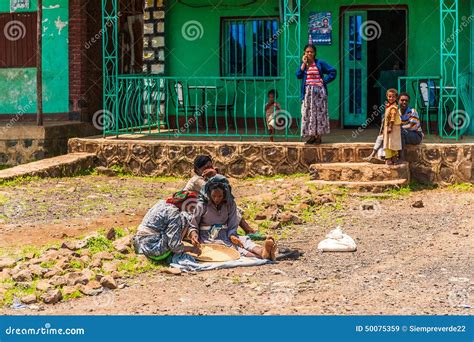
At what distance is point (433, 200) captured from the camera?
12.7 m

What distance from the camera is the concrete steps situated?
42.4 feet

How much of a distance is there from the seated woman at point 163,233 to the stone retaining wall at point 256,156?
5.21 m

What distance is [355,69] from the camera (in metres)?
16.5

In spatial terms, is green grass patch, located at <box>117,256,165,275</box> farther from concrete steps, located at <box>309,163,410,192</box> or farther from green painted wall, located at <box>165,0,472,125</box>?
green painted wall, located at <box>165,0,472,125</box>

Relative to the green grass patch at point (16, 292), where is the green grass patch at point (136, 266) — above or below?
above

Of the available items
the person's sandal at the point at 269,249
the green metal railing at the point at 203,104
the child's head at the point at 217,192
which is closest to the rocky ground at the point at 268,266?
the person's sandal at the point at 269,249

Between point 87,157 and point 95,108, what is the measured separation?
7.88 ft

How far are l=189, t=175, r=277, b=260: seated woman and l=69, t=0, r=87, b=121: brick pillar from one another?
27.1 feet

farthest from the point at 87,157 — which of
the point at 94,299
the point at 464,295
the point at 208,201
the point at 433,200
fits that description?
the point at 464,295

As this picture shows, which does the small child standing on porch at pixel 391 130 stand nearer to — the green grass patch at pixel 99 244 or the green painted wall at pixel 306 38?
the green painted wall at pixel 306 38

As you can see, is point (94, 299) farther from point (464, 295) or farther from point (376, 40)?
point (376, 40)

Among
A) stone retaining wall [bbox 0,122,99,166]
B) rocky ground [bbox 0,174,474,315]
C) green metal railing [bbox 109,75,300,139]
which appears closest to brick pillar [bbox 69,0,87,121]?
stone retaining wall [bbox 0,122,99,166]

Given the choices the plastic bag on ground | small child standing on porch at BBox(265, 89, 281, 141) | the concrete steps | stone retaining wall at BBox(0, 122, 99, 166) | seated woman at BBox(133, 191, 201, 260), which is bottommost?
the plastic bag on ground

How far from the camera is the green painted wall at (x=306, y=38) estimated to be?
1584cm
